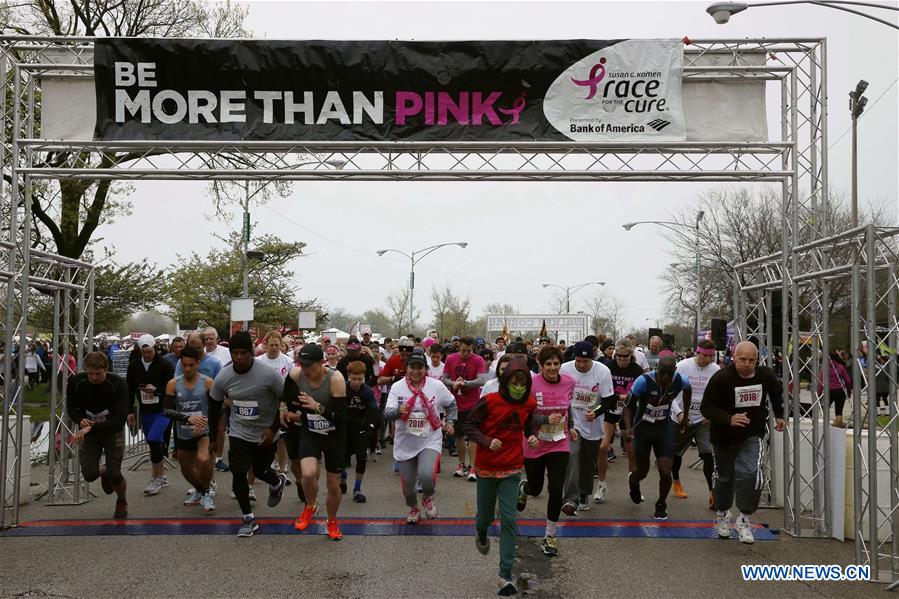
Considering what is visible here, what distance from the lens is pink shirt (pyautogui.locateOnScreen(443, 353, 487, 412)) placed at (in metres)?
12.8

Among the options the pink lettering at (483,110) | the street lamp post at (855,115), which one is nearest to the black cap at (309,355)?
the pink lettering at (483,110)

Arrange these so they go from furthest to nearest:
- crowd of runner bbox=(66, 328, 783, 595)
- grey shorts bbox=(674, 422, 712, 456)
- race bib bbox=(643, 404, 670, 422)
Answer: grey shorts bbox=(674, 422, 712, 456), race bib bbox=(643, 404, 670, 422), crowd of runner bbox=(66, 328, 783, 595)

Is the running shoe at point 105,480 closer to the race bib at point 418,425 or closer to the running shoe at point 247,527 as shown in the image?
the running shoe at point 247,527

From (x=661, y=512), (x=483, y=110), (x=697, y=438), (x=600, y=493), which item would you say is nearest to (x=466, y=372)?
(x=600, y=493)

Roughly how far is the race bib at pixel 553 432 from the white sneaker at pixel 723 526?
2134 millimetres

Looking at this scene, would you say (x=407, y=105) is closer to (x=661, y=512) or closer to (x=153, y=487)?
(x=661, y=512)

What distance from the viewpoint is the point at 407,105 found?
10133 mm

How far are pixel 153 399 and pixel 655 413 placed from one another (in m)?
6.33

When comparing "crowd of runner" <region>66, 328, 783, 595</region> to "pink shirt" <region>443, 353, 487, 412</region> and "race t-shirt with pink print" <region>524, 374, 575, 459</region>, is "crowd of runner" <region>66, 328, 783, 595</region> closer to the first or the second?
"race t-shirt with pink print" <region>524, 374, 575, 459</region>

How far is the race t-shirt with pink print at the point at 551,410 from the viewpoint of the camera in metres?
7.94

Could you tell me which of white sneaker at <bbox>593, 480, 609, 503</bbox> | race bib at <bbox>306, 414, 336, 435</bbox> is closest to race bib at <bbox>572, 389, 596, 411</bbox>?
white sneaker at <bbox>593, 480, 609, 503</bbox>

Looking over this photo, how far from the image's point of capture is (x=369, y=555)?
308 inches

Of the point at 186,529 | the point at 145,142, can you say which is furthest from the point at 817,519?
the point at 145,142

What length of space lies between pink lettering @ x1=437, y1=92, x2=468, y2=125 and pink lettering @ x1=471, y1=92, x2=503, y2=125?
0.10 m
